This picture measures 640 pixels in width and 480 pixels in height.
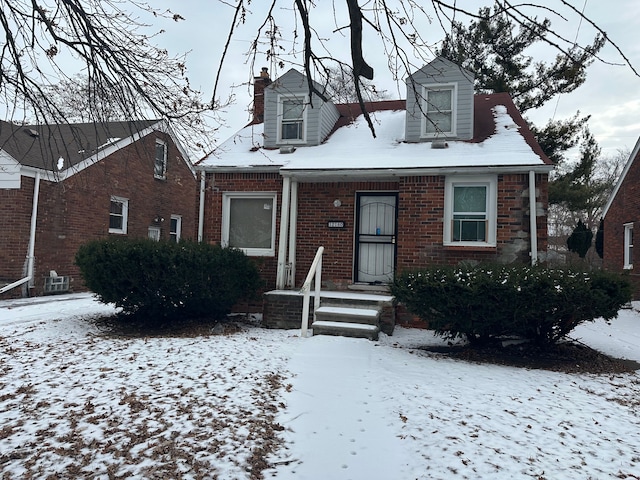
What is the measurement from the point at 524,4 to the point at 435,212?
568cm

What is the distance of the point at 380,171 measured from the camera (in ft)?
28.0

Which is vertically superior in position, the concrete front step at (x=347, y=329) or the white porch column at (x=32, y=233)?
the white porch column at (x=32, y=233)

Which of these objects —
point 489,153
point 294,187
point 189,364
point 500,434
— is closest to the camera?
point 500,434

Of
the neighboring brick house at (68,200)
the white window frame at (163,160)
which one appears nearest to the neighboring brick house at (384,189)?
the neighboring brick house at (68,200)

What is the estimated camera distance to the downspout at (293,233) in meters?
9.28

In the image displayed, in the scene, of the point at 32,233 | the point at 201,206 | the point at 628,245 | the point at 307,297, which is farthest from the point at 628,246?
the point at 32,233

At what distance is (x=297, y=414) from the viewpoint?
4.05 m

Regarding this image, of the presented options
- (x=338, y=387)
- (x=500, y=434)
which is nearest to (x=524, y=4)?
(x=500, y=434)

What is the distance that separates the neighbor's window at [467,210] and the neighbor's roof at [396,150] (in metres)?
0.51

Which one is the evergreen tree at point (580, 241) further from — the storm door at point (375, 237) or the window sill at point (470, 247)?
the storm door at point (375, 237)

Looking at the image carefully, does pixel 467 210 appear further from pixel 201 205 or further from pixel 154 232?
pixel 154 232

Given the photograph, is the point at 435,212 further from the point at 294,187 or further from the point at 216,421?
the point at 216,421

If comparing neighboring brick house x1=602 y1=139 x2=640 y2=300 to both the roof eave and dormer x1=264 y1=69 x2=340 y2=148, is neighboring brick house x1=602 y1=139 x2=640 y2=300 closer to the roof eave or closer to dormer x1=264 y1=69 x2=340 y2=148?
the roof eave

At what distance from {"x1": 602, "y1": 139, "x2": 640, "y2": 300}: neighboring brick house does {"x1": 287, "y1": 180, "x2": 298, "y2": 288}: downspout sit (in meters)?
10.5
